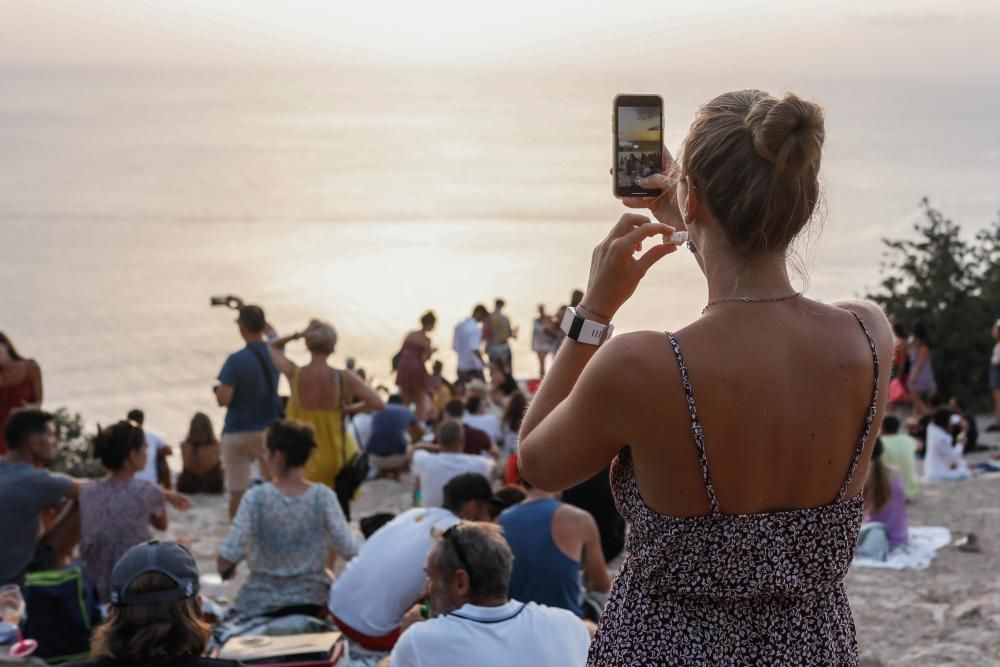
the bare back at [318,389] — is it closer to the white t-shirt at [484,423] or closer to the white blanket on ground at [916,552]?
the white t-shirt at [484,423]

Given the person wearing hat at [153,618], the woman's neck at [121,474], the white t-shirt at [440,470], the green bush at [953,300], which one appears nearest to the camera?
the person wearing hat at [153,618]

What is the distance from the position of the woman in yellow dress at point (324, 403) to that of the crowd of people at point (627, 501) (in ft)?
0.20

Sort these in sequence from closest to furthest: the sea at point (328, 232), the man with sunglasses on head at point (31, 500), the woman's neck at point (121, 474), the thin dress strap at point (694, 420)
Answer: the thin dress strap at point (694, 420) < the man with sunglasses on head at point (31, 500) < the woman's neck at point (121, 474) < the sea at point (328, 232)

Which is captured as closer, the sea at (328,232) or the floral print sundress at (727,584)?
the floral print sundress at (727,584)

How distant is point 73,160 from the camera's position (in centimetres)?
6225

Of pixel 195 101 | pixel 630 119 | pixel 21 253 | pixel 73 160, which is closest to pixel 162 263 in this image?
pixel 21 253

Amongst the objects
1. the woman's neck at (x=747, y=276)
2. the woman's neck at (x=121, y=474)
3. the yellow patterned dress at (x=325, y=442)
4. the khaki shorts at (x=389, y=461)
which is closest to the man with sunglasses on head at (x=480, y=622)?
the woman's neck at (x=747, y=276)

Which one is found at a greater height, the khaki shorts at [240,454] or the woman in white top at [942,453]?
the khaki shorts at [240,454]

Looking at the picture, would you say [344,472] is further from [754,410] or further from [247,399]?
[754,410]

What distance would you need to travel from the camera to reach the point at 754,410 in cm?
197

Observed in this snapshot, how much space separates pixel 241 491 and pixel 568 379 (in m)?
7.36

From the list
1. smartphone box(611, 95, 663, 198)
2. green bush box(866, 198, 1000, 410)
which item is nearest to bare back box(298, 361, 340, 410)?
smartphone box(611, 95, 663, 198)

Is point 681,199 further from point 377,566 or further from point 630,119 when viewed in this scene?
point 377,566

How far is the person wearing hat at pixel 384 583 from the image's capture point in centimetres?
602
